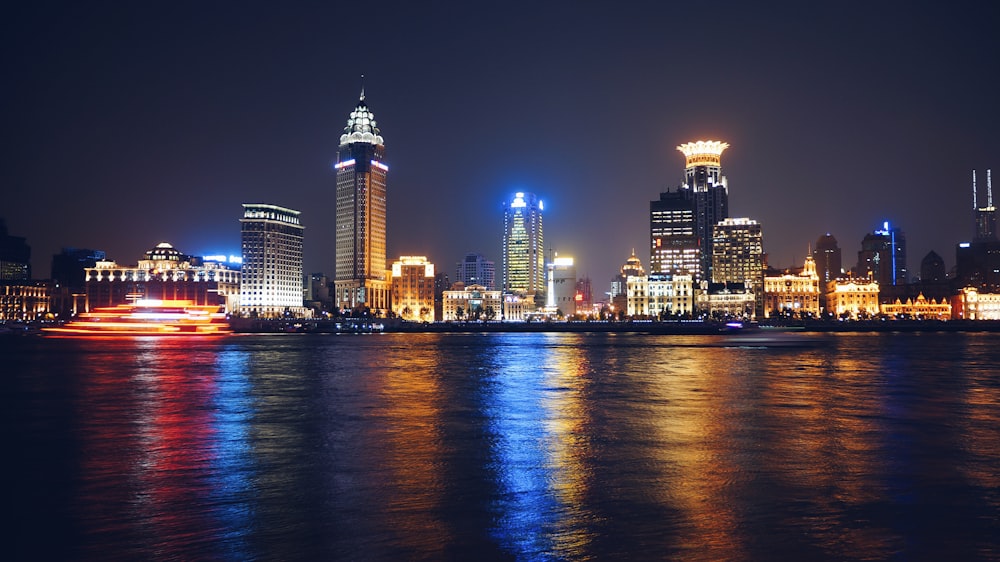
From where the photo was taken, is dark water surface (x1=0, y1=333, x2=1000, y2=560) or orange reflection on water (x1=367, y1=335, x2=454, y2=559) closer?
dark water surface (x1=0, y1=333, x2=1000, y2=560)

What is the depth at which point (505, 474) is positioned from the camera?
15.4 meters

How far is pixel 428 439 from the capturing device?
20.1 metres

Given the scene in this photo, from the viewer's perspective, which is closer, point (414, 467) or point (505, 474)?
point (505, 474)

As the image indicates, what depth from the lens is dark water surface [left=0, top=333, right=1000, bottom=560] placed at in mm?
10656

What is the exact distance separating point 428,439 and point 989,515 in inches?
503

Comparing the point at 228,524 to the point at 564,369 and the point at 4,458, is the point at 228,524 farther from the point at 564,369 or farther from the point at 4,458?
the point at 564,369

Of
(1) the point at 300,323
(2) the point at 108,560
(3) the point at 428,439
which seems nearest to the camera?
(2) the point at 108,560

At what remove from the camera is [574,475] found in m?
15.2

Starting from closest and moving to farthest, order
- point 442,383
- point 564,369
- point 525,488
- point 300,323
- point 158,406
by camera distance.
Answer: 1. point 525,488
2. point 158,406
3. point 442,383
4. point 564,369
5. point 300,323

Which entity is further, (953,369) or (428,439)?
(953,369)

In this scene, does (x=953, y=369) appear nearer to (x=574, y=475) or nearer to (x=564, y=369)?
(x=564, y=369)

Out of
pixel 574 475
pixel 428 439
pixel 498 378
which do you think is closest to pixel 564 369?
pixel 498 378

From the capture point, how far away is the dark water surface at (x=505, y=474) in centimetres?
1066

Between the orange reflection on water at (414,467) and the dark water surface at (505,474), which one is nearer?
the dark water surface at (505,474)
